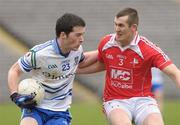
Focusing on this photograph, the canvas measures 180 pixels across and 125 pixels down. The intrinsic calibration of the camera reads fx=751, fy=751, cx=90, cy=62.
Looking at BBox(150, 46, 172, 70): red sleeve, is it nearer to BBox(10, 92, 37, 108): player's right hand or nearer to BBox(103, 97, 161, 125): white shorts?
BBox(103, 97, 161, 125): white shorts

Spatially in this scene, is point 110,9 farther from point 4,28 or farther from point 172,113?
point 172,113

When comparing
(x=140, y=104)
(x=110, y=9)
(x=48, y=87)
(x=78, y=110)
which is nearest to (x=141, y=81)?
(x=140, y=104)

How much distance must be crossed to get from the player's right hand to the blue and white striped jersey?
29 centimetres

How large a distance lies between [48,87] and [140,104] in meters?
1.11

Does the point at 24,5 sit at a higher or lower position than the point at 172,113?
higher

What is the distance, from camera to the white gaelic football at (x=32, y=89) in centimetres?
823

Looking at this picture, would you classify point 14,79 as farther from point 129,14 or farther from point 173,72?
point 173,72

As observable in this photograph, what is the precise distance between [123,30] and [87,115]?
6.21 metres

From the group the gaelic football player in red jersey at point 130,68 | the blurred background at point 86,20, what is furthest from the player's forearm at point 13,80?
the blurred background at point 86,20

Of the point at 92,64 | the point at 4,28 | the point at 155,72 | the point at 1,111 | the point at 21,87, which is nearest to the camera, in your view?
the point at 21,87

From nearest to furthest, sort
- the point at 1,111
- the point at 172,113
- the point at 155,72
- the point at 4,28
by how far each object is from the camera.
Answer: the point at 155,72 < the point at 172,113 < the point at 1,111 < the point at 4,28

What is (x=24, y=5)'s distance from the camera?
1931 cm

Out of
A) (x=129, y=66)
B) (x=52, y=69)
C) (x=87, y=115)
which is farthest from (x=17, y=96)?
(x=87, y=115)

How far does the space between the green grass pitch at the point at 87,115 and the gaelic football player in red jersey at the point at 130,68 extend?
Result: 172 inches
